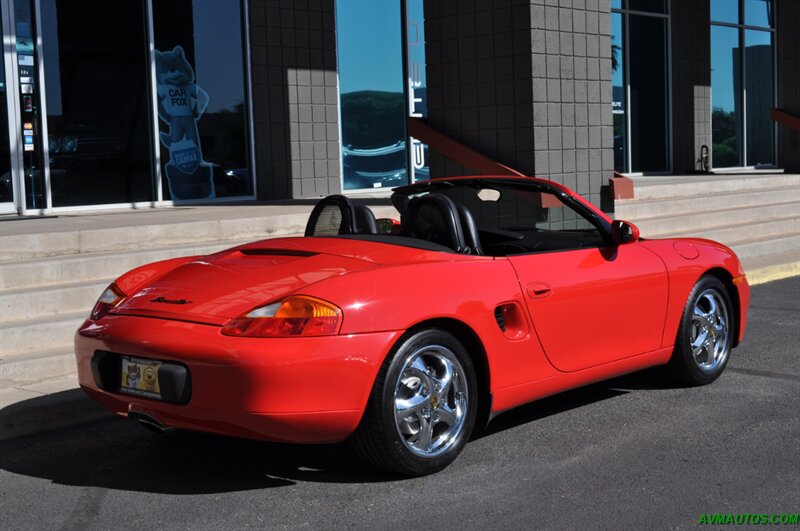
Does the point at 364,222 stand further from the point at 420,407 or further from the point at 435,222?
the point at 420,407

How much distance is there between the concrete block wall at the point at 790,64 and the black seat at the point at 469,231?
50.0 feet

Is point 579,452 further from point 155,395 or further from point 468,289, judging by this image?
point 155,395

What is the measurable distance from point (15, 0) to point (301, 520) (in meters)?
9.56

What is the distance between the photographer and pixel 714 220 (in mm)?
13430

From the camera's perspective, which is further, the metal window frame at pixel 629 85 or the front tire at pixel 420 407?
the metal window frame at pixel 629 85

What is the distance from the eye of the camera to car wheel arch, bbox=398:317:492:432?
4.72 metres

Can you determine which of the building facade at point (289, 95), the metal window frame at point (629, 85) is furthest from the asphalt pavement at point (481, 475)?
the metal window frame at point (629, 85)

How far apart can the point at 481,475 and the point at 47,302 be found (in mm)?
4048

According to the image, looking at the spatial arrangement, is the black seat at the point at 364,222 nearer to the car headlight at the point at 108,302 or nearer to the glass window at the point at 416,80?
the car headlight at the point at 108,302

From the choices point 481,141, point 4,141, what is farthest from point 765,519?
point 4,141

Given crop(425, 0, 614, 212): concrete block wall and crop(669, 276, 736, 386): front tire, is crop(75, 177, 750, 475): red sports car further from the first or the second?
crop(425, 0, 614, 212): concrete block wall

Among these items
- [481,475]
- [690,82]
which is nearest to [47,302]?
[481,475]

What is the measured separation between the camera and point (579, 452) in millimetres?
4996

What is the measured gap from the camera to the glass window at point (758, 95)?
22.7 metres
